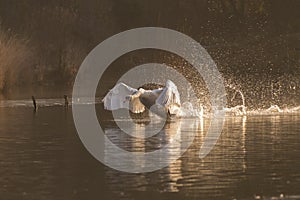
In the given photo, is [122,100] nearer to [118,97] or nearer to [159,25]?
[118,97]

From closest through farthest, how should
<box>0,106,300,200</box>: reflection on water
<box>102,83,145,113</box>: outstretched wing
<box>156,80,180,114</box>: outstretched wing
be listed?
<box>0,106,300,200</box>: reflection on water, <box>156,80,180,114</box>: outstretched wing, <box>102,83,145,113</box>: outstretched wing

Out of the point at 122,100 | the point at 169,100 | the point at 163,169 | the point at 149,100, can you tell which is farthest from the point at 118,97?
the point at 163,169

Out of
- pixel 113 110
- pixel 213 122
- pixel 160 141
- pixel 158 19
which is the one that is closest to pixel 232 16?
pixel 158 19

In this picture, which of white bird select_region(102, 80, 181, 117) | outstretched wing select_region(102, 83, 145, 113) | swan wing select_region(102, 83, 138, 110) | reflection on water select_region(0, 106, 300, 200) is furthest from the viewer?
swan wing select_region(102, 83, 138, 110)

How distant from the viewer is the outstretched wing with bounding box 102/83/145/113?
28.7 m

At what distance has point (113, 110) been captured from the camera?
30406 millimetres

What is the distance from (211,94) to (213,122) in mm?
10565

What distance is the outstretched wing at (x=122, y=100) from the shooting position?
28.7 meters

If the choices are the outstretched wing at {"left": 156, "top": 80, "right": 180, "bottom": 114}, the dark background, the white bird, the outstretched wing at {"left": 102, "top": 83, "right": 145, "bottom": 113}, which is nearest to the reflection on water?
the outstretched wing at {"left": 156, "top": 80, "right": 180, "bottom": 114}

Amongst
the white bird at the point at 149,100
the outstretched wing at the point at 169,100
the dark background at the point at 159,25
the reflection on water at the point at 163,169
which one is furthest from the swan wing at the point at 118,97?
the reflection on water at the point at 163,169

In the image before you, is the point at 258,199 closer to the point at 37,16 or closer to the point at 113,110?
the point at 113,110

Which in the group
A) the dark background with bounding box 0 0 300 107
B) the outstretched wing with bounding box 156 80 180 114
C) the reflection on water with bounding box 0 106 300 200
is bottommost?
the reflection on water with bounding box 0 106 300 200

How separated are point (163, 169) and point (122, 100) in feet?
46.4

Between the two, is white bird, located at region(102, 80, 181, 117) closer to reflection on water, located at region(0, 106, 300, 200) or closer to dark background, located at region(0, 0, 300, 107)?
reflection on water, located at region(0, 106, 300, 200)
